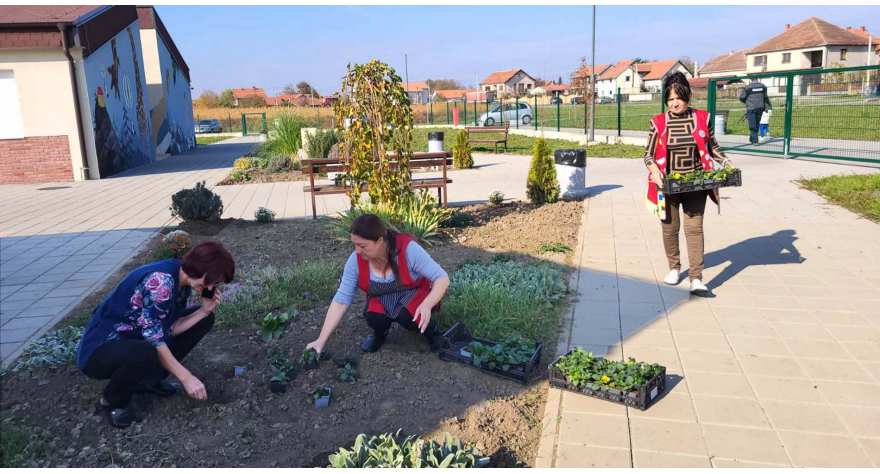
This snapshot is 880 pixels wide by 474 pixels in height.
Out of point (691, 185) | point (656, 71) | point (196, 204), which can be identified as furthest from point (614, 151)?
point (656, 71)

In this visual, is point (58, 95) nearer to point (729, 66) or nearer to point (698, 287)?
point (698, 287)

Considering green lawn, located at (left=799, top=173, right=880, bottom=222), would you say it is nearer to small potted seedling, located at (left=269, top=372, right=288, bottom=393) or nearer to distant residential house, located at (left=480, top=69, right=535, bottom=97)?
small potted seedling, located at (left=269, top=372, right=288, bottom=393)

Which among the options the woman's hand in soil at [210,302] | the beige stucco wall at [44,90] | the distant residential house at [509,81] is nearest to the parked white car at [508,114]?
the beige stucco wall at [44,90]

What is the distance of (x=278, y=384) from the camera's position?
12.1 feet

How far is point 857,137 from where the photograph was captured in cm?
1476

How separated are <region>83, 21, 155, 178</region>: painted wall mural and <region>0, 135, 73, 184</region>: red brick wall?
84 cm

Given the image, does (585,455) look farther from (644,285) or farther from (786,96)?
(786,96)

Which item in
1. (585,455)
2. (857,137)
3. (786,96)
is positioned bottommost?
(585,455)

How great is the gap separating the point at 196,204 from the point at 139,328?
5.52 metres

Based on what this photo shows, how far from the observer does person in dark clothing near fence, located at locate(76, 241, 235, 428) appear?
3322 mm

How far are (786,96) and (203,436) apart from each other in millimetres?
14953

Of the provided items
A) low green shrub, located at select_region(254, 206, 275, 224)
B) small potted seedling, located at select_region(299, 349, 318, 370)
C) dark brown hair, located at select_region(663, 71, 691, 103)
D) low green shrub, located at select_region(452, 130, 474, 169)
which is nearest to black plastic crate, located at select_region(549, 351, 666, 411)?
small potted seedling, located at select_region(299, 349, 318, 370)

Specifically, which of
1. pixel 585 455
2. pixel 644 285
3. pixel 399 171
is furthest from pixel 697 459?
pixel 399 171

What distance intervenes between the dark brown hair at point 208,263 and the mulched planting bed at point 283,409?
773mm
